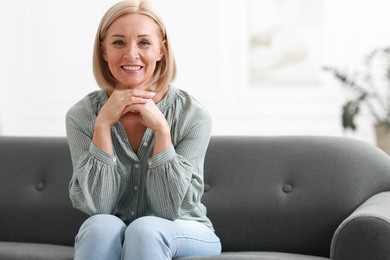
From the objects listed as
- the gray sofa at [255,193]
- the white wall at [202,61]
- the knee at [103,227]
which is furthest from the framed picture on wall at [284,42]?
the knee at [103,227]

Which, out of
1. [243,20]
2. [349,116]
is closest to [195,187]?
[349,116]

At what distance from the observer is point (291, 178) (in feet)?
8.55

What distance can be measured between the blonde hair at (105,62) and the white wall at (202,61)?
8.34 ft

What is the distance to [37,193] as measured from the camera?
2.76 metres

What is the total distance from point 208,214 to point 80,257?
0.77m

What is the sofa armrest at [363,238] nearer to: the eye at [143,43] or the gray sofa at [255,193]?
the gray sofa at [255,193]

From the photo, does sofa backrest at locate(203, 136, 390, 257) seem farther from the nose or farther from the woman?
the nose

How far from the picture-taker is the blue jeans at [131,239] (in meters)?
1.89

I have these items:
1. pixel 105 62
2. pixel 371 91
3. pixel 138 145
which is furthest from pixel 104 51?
pixel 371 91

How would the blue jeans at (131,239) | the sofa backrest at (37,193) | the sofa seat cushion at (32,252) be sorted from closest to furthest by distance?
the blue jeans at (131,239)
the sofa seat cushion at (32,252)
the sofa backrest at (37,193)

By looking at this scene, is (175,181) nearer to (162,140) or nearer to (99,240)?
(162,140)

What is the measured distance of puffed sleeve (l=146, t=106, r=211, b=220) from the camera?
2.05m

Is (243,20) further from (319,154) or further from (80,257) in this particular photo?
(80,257)

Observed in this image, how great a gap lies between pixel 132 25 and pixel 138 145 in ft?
1.19
